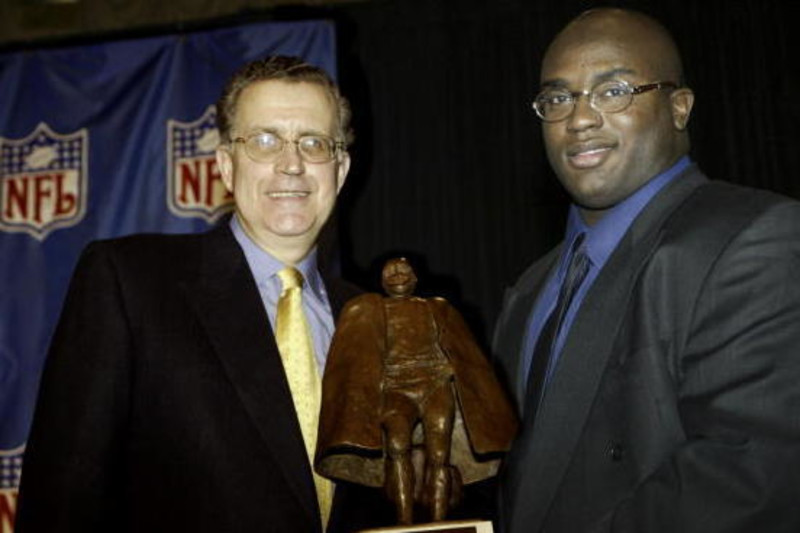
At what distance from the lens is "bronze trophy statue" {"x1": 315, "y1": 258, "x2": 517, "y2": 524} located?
1657mm

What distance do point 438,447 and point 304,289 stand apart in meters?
0.69

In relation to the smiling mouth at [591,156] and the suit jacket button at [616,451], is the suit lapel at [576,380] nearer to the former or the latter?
the suit jacket button at [616,451]

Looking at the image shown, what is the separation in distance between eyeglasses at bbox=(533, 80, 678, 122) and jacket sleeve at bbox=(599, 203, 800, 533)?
1.63 ft

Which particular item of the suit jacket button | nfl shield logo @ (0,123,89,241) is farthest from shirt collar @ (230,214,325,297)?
nfl shield logo @ (0,123,89,241)

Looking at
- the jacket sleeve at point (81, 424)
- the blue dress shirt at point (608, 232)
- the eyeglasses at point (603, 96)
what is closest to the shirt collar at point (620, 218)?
the blue dress shirt at point (608, 232)

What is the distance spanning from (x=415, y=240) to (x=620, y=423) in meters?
2.91

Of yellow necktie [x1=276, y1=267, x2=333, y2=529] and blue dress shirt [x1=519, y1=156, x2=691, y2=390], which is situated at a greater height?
blue dress shirt [x1=519, y1=156, x2=691, y2=390]

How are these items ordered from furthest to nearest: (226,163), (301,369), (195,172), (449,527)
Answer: (195,172) → (226,163) → (301,369) → (449,527)

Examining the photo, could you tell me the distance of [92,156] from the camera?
4609 mm

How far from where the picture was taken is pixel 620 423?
6.15 feet

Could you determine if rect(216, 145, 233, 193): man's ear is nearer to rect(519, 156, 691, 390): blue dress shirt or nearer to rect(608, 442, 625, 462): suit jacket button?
rect(519, 156, 691, 390): blue dress shirt

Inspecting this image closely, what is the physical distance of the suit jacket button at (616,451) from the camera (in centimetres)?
185

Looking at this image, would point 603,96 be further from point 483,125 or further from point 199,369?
point 483,125

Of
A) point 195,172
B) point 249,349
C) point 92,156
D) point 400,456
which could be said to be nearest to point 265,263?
point 249,349
